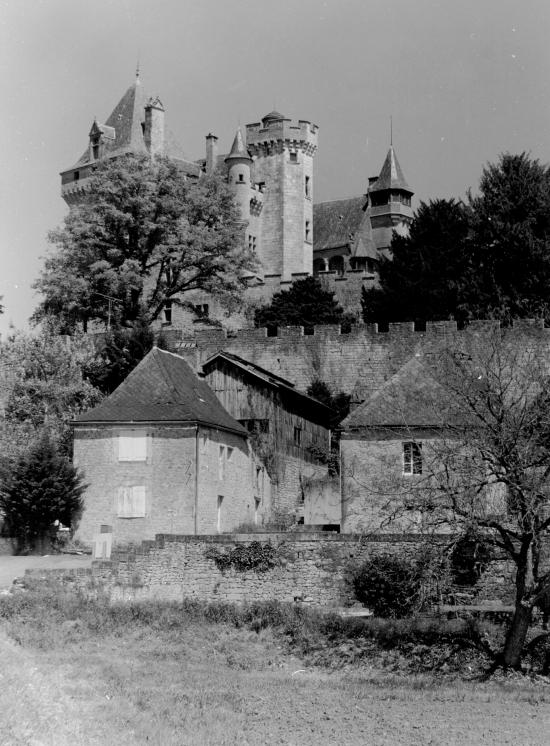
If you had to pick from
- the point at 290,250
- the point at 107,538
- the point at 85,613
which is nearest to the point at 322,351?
the point at 107,538

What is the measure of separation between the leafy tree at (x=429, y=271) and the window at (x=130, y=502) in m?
17.9

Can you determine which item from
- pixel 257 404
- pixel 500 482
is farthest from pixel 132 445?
pixel 500 482

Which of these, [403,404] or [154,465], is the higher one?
[403,404]

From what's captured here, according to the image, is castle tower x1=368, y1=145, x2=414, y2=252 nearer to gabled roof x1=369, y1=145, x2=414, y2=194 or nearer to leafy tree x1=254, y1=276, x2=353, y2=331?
gabled roof x1=369, y1=145, x2=414, y2=194

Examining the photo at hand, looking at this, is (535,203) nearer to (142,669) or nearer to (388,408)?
(388,408)

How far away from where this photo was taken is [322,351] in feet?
130

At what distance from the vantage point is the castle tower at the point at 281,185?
265 feet

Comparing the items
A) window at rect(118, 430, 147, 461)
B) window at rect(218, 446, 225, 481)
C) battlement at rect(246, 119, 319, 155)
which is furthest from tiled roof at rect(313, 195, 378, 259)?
window at rect(118, 430, 147, 461)

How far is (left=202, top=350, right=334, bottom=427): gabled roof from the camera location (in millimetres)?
35312

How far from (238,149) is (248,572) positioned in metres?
58.7

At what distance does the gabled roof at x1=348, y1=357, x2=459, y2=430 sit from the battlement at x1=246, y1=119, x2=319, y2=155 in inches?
2083

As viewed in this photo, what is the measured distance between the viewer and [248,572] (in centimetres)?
2352

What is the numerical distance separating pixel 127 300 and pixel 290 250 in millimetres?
37951

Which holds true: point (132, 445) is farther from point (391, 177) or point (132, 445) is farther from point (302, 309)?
point (391, 177)
